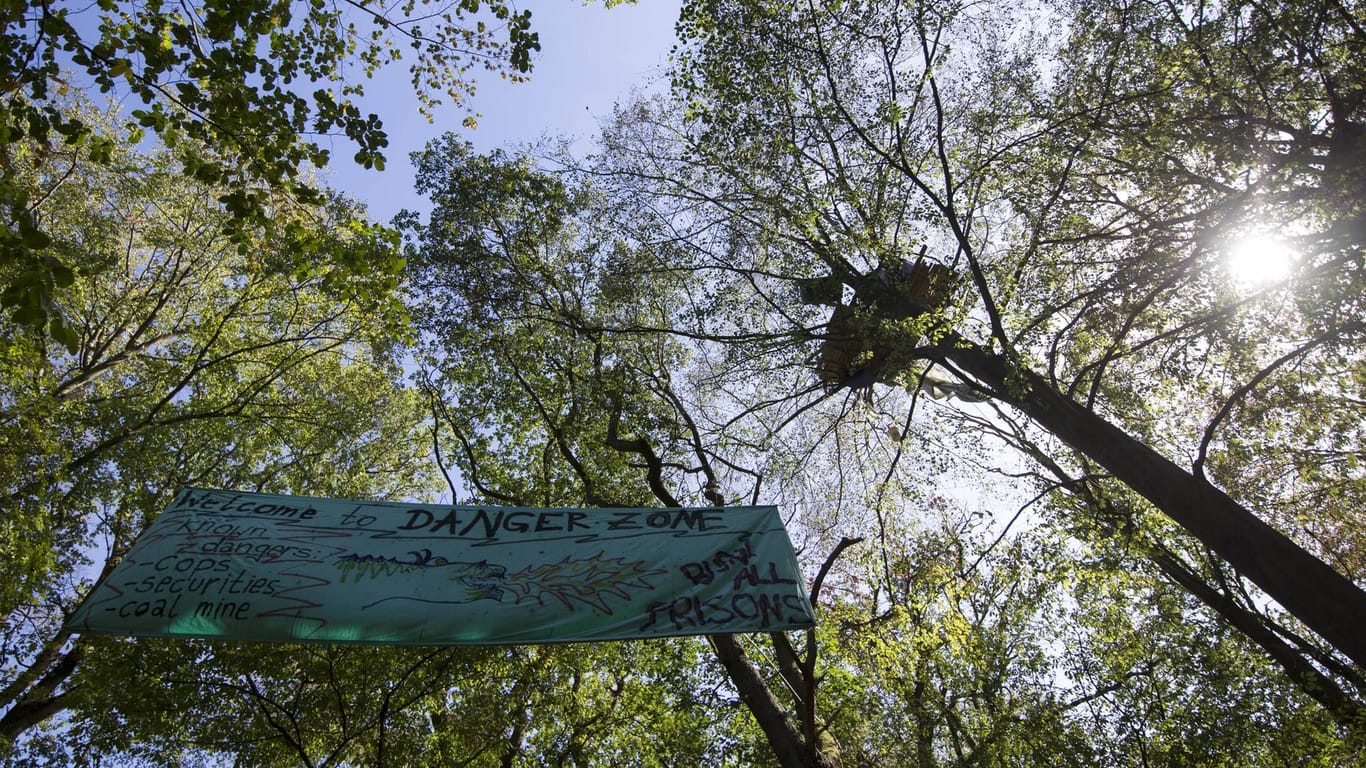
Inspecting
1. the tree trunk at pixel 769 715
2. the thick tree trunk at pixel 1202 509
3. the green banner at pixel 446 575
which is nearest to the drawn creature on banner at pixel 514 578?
the green banner at pixel 446 575

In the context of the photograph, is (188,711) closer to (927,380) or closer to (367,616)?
(367,616)

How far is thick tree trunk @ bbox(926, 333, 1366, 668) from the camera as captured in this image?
16.2ft

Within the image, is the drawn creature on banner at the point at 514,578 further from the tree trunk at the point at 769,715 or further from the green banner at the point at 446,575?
the tree trunk at the point at 769,715

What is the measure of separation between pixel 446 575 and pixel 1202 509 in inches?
238

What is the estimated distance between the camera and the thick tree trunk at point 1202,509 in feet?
16.2

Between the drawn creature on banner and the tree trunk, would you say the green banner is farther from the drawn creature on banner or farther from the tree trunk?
the tree trunk

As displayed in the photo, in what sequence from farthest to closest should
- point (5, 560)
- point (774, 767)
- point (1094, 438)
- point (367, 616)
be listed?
point (774, 767) → point (5, 560) → point (1094, 438) → point (367, 616)

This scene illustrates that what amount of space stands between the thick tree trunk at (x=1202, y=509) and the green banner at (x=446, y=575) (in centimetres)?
372

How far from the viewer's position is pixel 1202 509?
577cm

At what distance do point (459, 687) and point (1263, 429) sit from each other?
34.9 feet

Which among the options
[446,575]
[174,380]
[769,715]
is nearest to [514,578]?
[446,575]

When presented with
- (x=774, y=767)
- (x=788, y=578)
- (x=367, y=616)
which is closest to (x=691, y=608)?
(x=788, y=578)

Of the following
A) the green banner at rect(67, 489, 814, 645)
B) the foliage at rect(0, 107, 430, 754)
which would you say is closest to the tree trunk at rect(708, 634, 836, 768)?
the green banner at rect(67, 489, 814, 645)

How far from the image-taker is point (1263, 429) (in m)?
8.59
